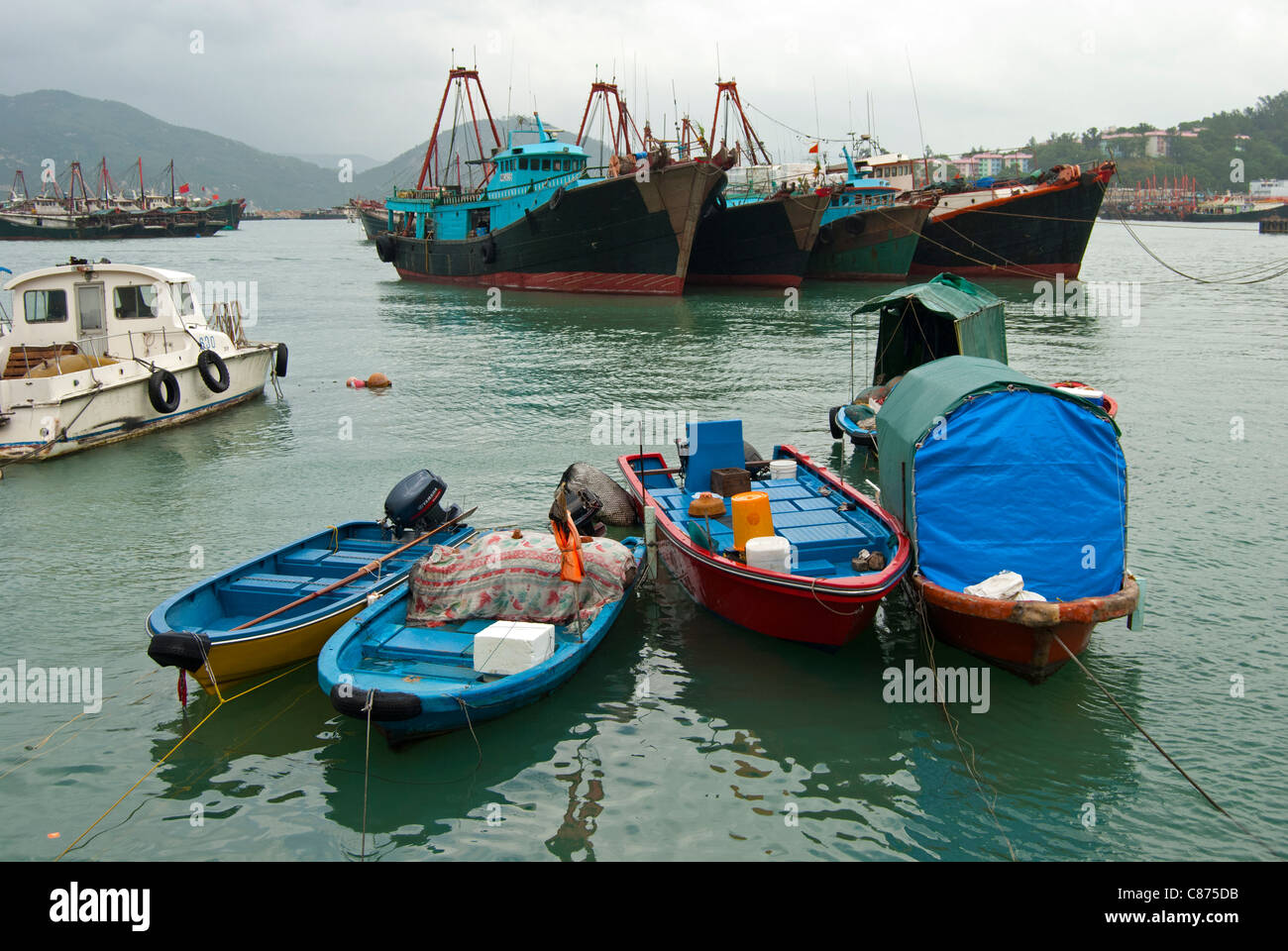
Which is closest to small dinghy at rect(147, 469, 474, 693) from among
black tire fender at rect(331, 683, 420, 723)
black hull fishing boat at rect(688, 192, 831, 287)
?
black tire fender at rect(331, 683, 420, 723)

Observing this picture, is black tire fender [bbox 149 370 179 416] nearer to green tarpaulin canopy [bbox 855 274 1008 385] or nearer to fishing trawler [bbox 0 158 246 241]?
green tarpaulin canopy [bbox 855 274 1008 385]

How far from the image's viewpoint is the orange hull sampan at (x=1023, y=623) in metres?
8.94

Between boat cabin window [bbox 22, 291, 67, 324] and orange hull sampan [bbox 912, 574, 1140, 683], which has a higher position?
boat cabin window [bbox 22, 291, 67, 324]

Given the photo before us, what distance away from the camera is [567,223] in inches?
1847

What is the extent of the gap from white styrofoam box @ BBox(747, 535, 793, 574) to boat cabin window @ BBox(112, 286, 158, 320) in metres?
18.2

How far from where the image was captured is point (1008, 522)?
957 centimetres

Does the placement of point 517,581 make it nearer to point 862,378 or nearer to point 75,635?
point 75,635

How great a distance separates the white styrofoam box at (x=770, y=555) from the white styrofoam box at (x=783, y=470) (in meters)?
3.70

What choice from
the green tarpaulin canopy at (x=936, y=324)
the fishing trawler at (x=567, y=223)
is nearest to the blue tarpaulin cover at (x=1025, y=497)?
the green tarpaulin canopy at (x=936, y=324)

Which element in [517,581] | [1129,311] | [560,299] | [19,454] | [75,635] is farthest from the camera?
[560,299]

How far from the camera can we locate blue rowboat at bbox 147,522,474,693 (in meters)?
8.95
